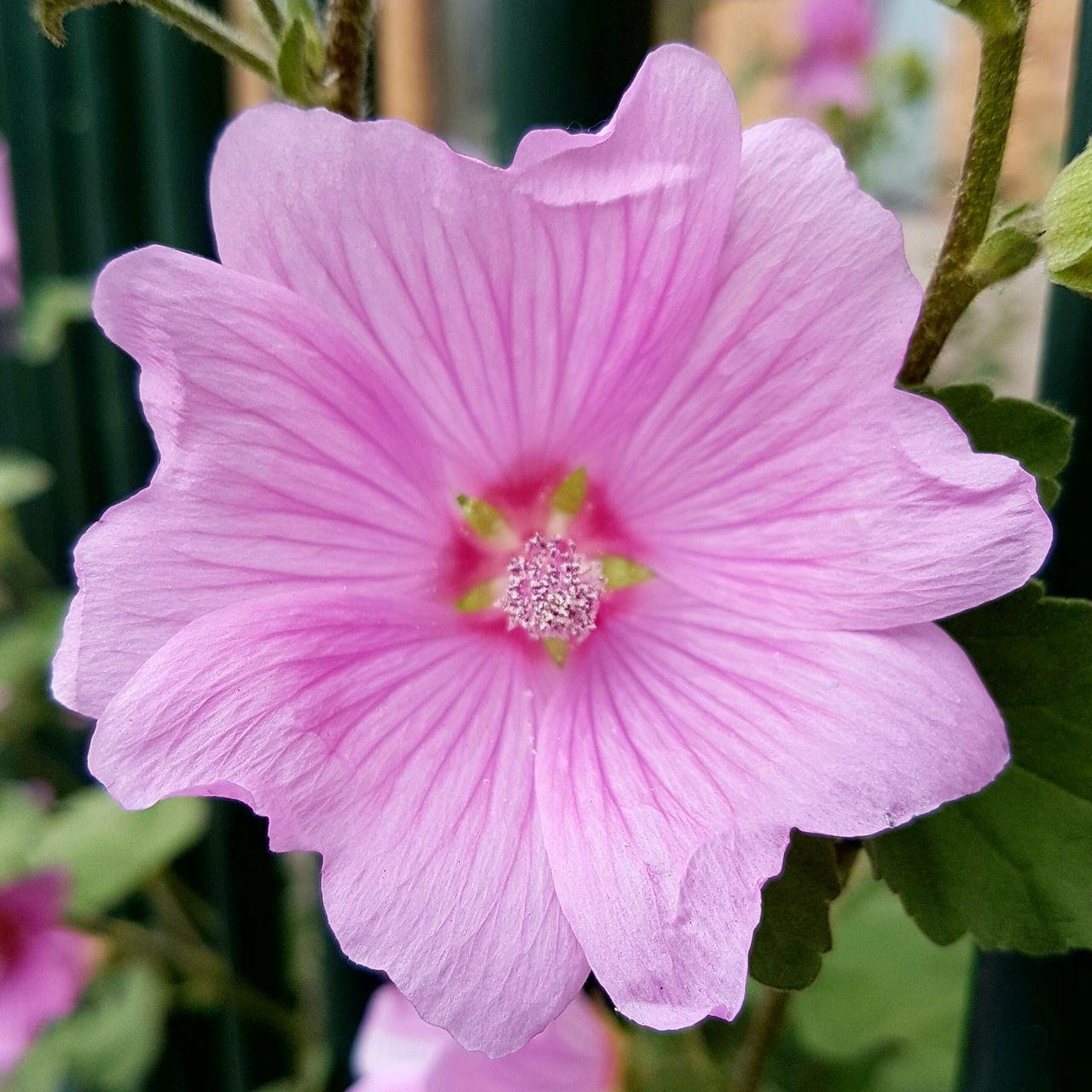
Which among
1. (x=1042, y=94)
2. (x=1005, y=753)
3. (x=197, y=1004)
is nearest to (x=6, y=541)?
(x=197, y=1004)

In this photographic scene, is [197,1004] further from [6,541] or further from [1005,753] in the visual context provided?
[1005,753]

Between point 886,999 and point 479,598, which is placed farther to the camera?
point 886,999

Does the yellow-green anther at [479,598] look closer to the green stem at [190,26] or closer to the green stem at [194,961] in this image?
the green stem at [190,26]

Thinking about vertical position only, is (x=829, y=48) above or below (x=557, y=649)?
above

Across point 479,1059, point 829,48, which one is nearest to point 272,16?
point 479,1059

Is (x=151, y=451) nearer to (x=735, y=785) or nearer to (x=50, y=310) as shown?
(x=50, y=310)

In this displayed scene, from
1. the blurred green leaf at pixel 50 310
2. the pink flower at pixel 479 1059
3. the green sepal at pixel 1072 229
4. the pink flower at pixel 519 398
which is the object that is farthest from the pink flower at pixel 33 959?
the green sepal at pixel 1072 229
